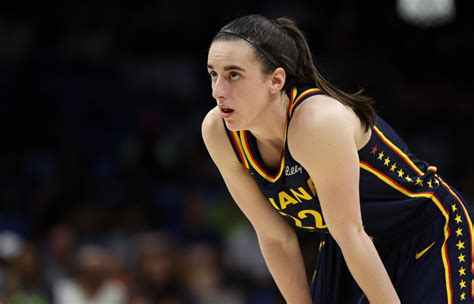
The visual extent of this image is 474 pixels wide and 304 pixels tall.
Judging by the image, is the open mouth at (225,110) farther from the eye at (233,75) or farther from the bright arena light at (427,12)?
the bright arena light at (427,12)

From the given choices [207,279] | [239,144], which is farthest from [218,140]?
[207,279]

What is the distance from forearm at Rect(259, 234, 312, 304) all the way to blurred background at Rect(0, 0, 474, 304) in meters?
2.94

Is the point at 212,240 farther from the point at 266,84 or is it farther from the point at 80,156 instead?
the point at 266,84

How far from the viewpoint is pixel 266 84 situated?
2996 millimetres

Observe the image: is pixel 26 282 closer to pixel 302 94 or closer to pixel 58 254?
pixel 58 254

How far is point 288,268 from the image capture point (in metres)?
3.37

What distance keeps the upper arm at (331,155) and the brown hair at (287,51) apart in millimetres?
111

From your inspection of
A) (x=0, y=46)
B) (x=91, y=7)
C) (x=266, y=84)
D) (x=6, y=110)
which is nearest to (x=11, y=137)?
(x=6, y=110)

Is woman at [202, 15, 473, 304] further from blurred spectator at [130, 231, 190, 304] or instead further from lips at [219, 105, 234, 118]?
blurred spectator at [130, 231, 190, 304]

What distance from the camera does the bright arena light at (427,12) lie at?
8172 mm

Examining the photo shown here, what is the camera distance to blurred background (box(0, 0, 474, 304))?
6.74 metres

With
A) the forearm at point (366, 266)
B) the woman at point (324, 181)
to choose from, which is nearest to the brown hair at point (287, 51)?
the woman at point (324, 181)

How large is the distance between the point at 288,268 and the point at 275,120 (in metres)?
0.66

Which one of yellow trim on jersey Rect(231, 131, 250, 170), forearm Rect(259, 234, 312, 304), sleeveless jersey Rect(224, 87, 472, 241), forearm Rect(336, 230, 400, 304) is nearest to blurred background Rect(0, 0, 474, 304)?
forearm Rect(259, 234, 312, 304)
